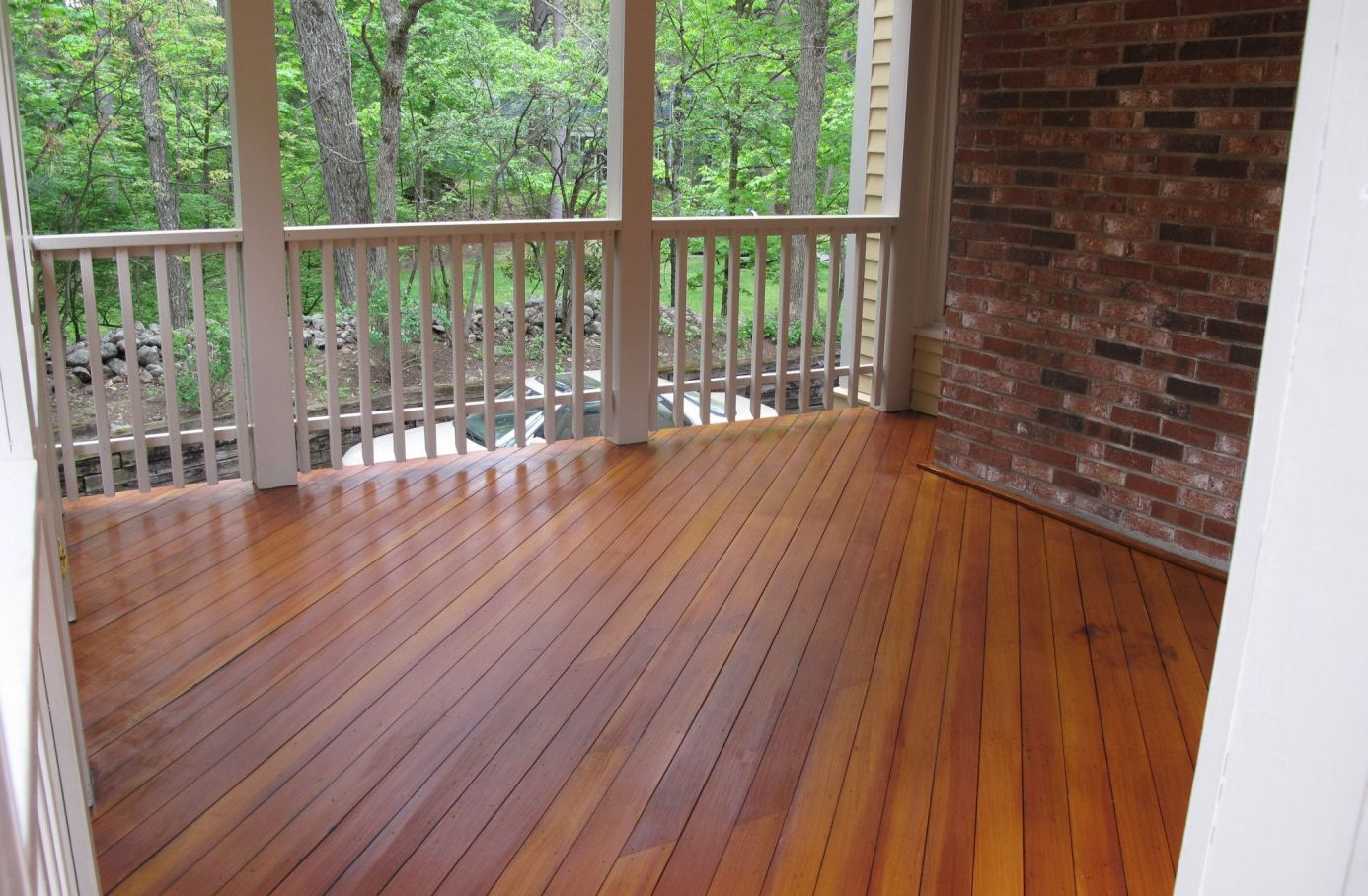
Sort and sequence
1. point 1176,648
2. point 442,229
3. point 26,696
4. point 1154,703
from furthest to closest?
point 442,229, point 1176,648, point 1154,703, point 26,696

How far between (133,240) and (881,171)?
360cm

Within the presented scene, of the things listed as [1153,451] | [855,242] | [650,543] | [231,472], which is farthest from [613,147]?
[231,472]

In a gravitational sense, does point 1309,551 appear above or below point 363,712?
above

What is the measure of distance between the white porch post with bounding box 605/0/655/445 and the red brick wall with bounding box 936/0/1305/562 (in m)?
1.33

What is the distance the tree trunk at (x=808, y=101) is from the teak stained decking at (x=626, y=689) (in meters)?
6.13

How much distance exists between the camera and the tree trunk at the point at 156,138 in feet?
25.2

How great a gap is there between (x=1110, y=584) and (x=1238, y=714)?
124 inches

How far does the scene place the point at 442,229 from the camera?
15.3ft

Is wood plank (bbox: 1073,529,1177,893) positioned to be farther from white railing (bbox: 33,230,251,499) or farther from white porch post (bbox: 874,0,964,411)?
white railing (bbox: 33,230,251,499)

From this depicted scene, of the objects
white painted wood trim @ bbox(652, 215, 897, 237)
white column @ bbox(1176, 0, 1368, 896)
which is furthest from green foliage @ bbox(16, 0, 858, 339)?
white column @ bbox(1176, 0, 1368, 896)

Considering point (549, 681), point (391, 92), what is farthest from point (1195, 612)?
point (391, 92)

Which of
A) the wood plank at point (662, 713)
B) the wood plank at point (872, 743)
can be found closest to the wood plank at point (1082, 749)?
the wood plank at point (872, 743)

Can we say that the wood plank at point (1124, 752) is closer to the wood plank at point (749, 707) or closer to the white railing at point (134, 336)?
the wood plank at point (749, 707)

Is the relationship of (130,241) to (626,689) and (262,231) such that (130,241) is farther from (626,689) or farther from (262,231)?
(626,689)
